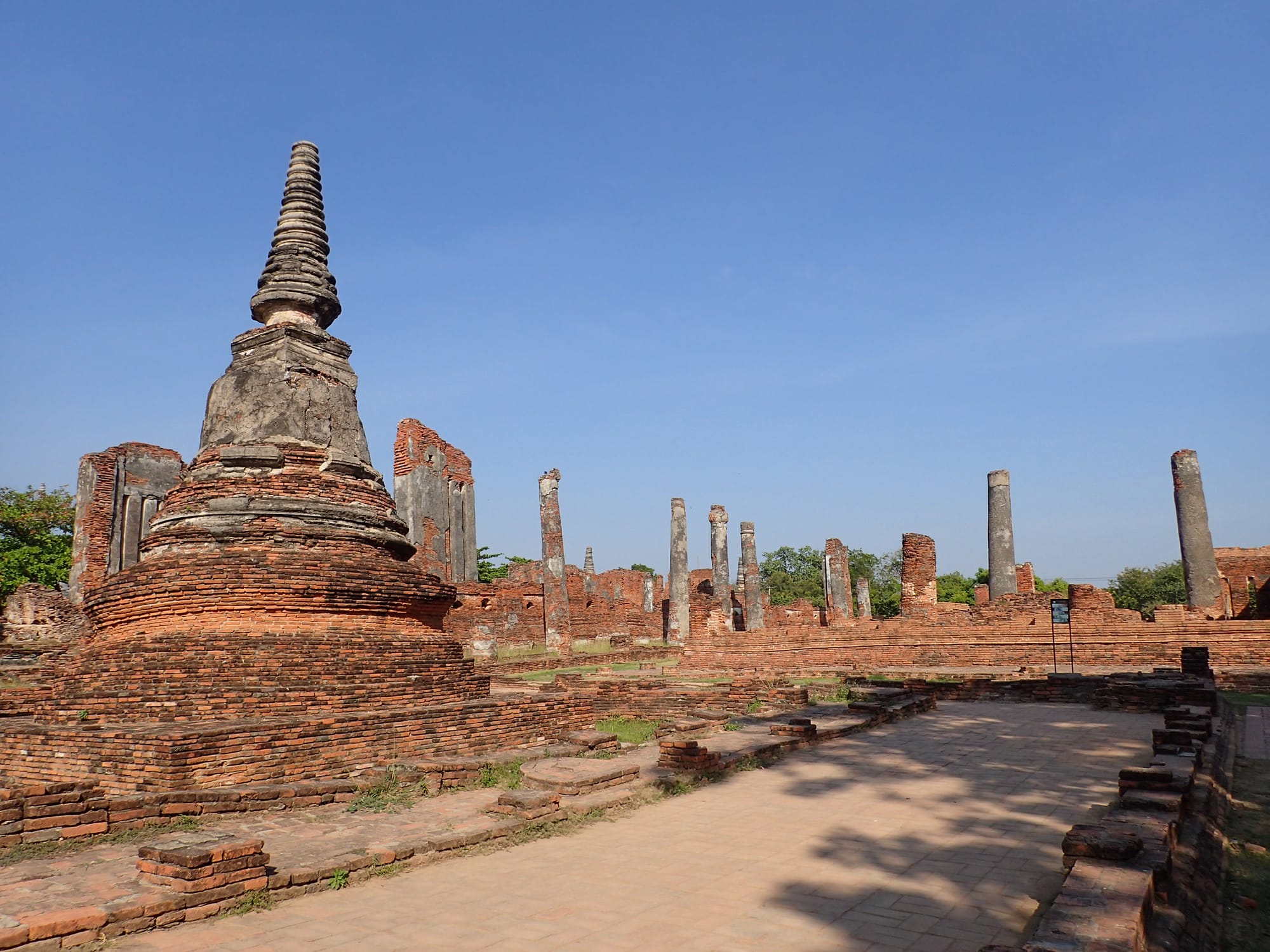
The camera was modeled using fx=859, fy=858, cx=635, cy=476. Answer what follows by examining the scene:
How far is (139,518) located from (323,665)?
1565 centimetres

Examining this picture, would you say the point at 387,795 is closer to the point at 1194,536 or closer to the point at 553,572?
the point at 553,572

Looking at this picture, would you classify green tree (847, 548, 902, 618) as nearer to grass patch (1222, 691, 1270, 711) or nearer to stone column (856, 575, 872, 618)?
stone column (856, 575, 872, 618)

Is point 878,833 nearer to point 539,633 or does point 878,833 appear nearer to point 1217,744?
point 1217,744

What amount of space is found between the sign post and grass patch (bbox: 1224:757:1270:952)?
9.24 metres

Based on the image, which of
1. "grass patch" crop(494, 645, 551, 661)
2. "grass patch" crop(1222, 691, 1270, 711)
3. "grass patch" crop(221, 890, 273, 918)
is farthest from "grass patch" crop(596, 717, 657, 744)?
"grass patch" crop(494, 645, 551, 661)

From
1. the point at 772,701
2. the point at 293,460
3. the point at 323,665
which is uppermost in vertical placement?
the point at 293,460

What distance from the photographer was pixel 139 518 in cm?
2092

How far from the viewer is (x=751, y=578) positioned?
108 ft

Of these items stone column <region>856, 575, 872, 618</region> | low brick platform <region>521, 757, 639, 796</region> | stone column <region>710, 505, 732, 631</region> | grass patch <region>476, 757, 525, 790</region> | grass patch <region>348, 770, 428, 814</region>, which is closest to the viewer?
grass patch <region>348, 770, 428, 814</region>

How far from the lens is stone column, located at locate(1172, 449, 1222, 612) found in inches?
847

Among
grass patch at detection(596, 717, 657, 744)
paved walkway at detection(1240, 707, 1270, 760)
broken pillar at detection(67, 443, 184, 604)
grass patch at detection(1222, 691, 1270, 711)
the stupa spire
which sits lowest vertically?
grass patch at detection(1222, 691, 1270, 711)

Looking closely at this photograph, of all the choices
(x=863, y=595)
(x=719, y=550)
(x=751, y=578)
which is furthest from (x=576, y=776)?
(x=863, y=595)

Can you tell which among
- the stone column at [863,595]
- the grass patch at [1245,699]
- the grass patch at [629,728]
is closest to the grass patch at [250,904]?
the grass patch at [629,728]

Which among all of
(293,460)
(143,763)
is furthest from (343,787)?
(293,460)
